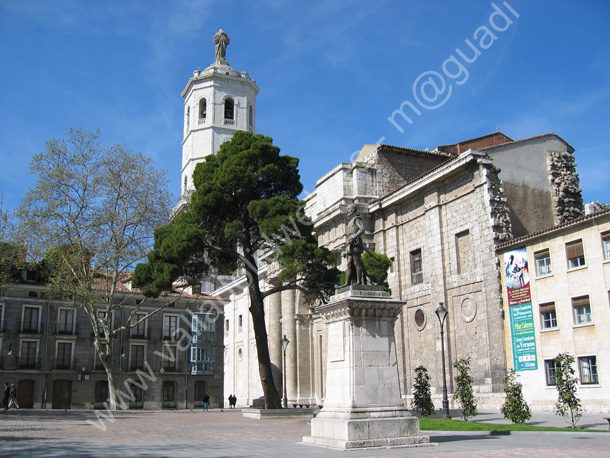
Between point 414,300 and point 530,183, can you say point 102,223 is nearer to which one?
point 414,300

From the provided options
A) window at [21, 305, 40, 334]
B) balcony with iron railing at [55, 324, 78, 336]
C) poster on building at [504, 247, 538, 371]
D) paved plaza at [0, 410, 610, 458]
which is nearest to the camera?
paved plaza at [0, 410, 610, 458]

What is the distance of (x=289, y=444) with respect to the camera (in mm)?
11992

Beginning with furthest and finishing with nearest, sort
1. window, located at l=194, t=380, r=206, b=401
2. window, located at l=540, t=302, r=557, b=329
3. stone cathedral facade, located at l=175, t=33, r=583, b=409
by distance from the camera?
window, located at l=194, t=380, r=206, b=401
stone cathedral facade, located at l=175, t=33, r=583, b=409
window, located at l=540, t=302, r=557, b=329

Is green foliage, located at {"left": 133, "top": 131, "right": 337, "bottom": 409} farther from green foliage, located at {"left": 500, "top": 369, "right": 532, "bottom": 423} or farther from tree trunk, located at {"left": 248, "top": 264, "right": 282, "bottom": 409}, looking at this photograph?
green foliage, located at {"left": 500, "top": 369, "right": 532, "bottom": 423}

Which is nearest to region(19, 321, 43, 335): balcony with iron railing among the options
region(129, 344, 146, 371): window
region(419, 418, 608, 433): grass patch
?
region(129, 344, 146, 371): window

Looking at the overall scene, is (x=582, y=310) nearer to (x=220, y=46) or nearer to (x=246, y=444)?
(x=246, y=444)

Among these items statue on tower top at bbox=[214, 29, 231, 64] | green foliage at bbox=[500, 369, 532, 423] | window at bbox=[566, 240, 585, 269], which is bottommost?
green foliage at bbox=[500, 369, 532, 423]

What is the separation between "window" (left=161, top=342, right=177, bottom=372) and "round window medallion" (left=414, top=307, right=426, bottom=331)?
20.7 m

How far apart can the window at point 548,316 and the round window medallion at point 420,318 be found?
787 centimetres

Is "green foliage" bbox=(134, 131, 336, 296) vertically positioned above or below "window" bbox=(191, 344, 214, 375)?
above

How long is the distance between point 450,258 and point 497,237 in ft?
11.1

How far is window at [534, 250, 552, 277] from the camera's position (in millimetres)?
22547

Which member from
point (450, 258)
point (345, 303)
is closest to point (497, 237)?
point (450, 258)

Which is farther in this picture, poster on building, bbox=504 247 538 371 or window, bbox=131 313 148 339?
window, bbox=131 313 148 339
